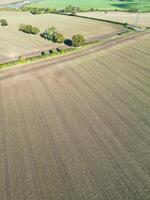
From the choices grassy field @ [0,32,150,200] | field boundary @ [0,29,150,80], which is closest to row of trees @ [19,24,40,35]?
field boundary @ [0,29,150,80]

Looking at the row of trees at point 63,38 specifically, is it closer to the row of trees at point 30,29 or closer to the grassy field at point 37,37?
the grassy field at point 37,37

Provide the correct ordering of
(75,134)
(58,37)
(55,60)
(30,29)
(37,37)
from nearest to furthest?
1. (75,134)
2. (55,60)
3. (58,37)
4. (37,37)
5. (30,29)

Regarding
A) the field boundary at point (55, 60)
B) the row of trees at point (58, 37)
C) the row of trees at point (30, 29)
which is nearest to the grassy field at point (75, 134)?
the field boundary at point (55, 60)

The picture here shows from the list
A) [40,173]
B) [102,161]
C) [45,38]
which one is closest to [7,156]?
[40,173]

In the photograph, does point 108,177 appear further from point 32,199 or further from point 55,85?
point 55,85

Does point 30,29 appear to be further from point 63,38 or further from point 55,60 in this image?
point 55,60

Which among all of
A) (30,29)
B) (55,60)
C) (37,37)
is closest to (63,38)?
(37,37)

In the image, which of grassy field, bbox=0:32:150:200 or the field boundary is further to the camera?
the field boundary

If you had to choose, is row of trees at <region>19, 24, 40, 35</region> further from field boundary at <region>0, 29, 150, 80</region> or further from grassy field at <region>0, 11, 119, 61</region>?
field boundary at <region>0, 29, 150, 80</region>

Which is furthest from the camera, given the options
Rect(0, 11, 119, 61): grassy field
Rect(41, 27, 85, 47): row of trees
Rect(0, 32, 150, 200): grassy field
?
Rect(41, 27, 85, 47): row of trees
